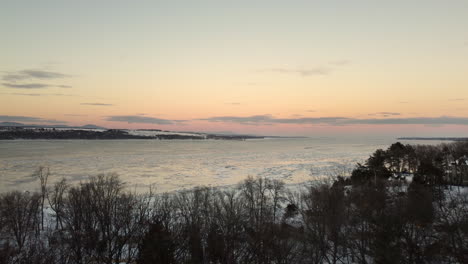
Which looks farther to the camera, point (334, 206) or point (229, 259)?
point (334, 206)

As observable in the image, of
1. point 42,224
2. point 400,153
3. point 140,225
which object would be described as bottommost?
point 42,224

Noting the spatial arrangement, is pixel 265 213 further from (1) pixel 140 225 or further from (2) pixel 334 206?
(1) pixel 140 225

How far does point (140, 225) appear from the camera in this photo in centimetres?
2397

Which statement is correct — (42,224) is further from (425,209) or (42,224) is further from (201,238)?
(425,209)

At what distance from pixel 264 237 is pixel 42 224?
22.8 m

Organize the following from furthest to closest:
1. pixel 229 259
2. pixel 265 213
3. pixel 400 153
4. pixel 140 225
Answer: pixel 400 153 < pixel 265 213 < pixel 140 225 < pixel 229 259

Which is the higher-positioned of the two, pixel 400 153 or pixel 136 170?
pixel 400 153

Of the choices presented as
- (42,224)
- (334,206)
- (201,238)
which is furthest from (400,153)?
(42,224)

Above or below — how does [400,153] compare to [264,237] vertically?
above

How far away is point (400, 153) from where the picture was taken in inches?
2044

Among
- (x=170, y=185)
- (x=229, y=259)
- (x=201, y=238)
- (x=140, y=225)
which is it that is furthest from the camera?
(x=170, y=185)

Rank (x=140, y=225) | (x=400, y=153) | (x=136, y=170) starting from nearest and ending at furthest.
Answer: (x=140, y=225), (x=400, y=153), (x=136, y=170)

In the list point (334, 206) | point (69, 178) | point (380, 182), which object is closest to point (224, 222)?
point (334, 206)

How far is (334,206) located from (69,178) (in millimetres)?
40762
